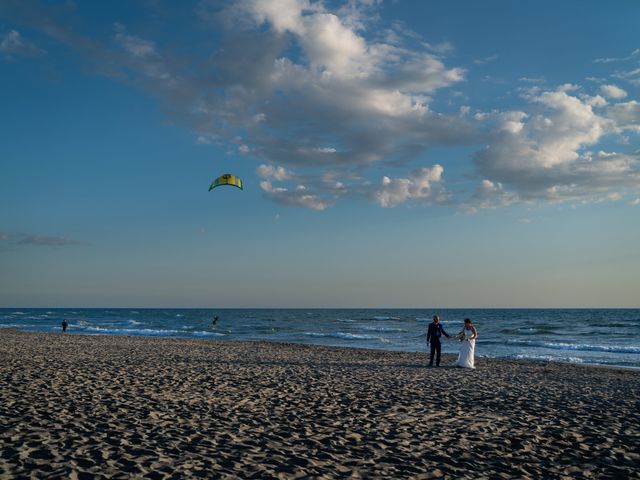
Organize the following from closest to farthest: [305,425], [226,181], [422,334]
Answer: [305,425] < [226,181] < [422,334]

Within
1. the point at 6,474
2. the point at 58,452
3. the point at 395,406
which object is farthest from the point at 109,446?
the point at 395,406

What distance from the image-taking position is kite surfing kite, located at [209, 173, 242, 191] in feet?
85.5

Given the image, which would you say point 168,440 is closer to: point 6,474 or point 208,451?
point 208,451

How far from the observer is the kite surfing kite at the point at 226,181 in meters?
26.0

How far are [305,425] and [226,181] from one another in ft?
65.2

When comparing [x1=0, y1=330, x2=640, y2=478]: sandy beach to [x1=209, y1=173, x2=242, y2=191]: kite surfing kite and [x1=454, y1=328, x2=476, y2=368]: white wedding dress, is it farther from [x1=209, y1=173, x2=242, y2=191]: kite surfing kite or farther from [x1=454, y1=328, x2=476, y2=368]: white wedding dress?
[x1=209, y1=173, x2=242, y2=191]: kite surfing kite

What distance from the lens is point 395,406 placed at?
995 cm

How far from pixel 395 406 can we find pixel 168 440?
4.89 meters

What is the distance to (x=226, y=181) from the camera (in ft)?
86.3

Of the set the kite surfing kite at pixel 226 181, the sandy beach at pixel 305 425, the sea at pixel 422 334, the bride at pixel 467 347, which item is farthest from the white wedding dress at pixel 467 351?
the kite surfing kite at pixel 226 181

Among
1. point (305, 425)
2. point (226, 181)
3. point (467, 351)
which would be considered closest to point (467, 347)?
point (467, 351)

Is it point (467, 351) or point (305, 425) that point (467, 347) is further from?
point (305, 425)

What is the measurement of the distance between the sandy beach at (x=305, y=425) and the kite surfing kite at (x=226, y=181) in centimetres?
1316

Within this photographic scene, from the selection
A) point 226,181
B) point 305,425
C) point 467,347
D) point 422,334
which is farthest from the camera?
point 422,334
